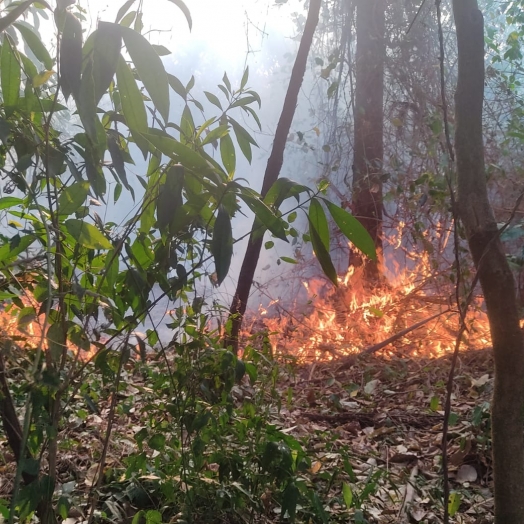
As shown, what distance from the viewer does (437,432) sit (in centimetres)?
173

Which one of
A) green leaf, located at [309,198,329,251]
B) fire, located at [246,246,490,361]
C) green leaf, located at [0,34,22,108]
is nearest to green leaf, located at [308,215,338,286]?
green leaf, located at [309,198,329,251]

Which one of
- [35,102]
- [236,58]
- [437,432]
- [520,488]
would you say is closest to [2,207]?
[35,102]

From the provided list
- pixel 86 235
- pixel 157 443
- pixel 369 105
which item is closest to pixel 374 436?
pixel 157 443

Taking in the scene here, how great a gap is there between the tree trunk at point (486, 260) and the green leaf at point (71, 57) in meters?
0.64

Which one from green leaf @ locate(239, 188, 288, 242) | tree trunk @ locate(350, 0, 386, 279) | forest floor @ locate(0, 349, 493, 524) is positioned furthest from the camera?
tree trunk @ locate(350, 0, 386, 279)

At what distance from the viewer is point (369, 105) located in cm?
334

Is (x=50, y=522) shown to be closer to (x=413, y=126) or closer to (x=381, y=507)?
(x=381, y=507)

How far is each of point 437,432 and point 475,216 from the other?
1.05 meters

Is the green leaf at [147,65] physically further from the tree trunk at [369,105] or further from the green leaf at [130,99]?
the tree trunk at [369,105]

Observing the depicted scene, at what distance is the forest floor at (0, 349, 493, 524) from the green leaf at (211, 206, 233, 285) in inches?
22.9

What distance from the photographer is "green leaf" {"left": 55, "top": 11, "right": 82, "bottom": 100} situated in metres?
0.55

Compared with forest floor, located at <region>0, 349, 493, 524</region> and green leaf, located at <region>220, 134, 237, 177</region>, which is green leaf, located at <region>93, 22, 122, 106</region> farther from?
forest floor, located at <region>0, 349, 493, 524</region>

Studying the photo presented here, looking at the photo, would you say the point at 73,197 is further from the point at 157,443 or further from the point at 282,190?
the point at 157,443

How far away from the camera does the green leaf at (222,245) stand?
2.03ft
